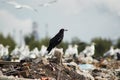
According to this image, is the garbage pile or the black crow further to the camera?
the black crow

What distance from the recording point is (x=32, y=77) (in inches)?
762

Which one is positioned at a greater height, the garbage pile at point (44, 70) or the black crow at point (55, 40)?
the black crow at point (55, 40)

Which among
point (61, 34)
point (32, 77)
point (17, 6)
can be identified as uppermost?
point (17, 6)

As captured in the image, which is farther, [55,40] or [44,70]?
[55,40]

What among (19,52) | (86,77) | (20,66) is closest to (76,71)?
(86,77)

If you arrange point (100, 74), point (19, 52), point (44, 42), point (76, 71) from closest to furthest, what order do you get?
1. point (76, 71)
2. point (100, 74)
3. point (19, 52)
4. point (44, 42)

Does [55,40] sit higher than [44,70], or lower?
higher

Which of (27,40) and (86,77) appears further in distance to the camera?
(27,40)

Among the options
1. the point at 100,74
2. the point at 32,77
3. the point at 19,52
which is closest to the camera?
the point at 32,77

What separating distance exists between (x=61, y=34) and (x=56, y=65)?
1.05 meters

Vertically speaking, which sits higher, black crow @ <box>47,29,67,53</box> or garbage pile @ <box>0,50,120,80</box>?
black crow @ <box>47,29,67,53</box>

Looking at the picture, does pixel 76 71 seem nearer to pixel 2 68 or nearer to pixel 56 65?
pixel 56 65

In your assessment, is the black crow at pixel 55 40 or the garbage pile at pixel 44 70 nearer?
the garbage pile at pixel 44 70

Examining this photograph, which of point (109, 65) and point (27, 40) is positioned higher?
point (27, 40)
